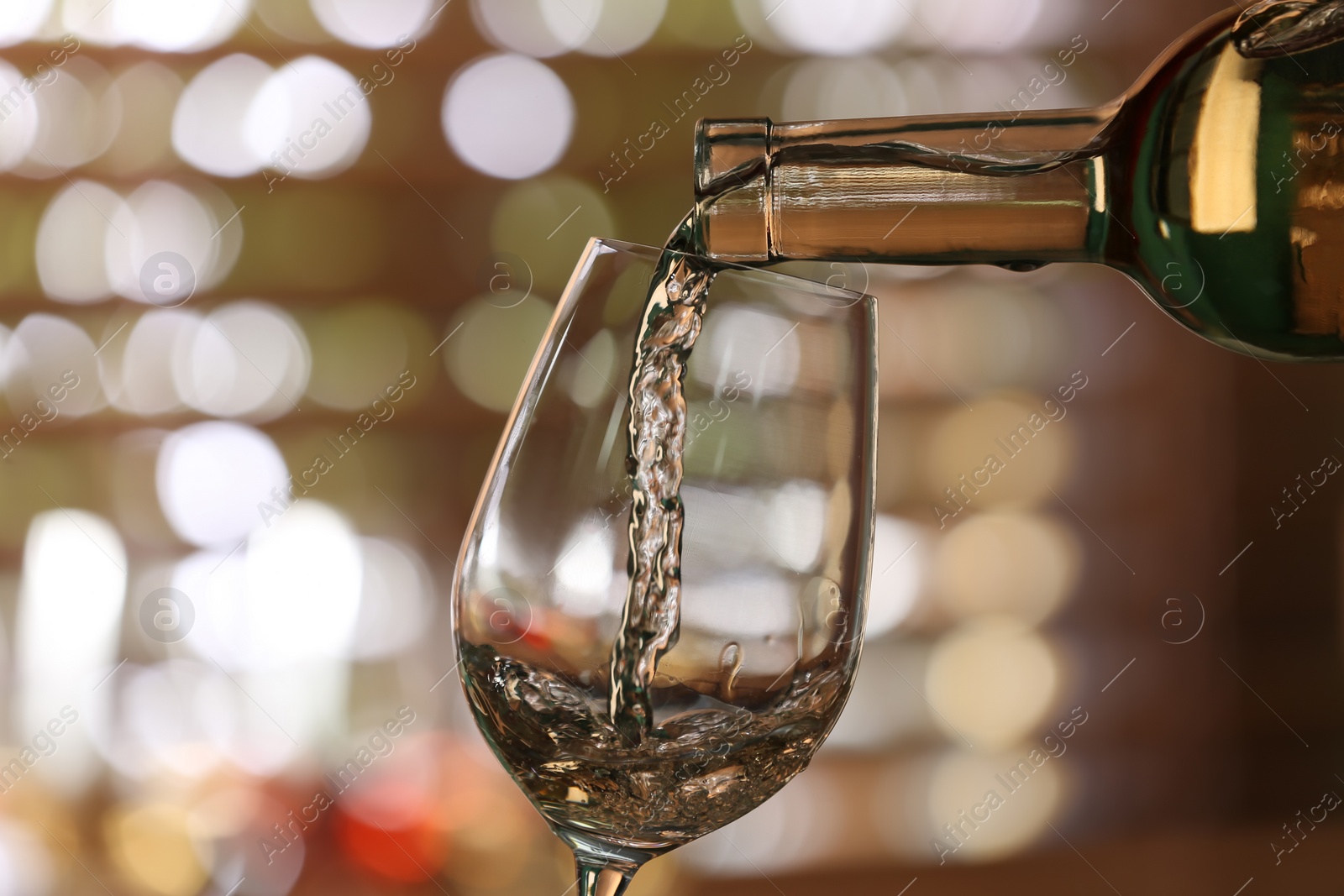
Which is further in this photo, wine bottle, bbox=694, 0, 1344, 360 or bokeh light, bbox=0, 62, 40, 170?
bokeh light, bbox=0, 62, 40, 170

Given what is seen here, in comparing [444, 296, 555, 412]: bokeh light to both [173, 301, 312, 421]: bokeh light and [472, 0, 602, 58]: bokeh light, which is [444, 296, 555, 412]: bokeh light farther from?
[472, 0, 602, 58]: bokeh light

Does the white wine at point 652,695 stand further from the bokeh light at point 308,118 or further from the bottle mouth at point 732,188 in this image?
the bokeh light at point 308,118

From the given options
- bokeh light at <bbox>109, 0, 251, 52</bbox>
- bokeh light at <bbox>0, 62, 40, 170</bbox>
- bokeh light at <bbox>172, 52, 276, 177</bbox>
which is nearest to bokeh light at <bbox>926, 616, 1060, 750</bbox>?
bokeh light at <bbox>172, 52, 276, 177</bbox>

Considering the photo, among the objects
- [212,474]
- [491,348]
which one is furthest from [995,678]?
[212,474]

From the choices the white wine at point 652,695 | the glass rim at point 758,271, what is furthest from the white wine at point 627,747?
the glass rim at point 758,271

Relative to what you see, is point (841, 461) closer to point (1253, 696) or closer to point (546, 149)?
point (546, 149)

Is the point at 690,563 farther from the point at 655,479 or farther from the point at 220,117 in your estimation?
the point at 220,117
